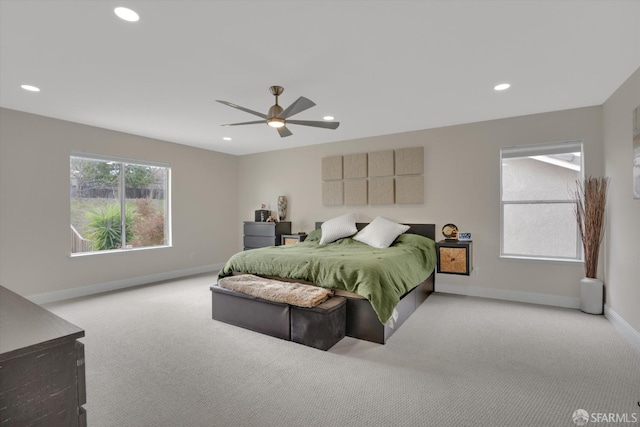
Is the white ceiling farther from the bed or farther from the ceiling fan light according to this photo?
the bed

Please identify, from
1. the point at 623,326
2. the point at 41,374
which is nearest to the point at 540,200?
the point at 623,326

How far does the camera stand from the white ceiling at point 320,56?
2043 millimetres

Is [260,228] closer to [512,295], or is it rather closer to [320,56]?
[320,56]

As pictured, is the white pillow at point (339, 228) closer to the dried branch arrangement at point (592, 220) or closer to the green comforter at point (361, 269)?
the green comforter at point (361, 269)

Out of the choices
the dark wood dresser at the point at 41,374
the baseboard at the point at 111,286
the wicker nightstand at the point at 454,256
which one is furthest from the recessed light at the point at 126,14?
the wicker nightstand at the point at 454,256

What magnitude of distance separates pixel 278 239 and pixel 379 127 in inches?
109

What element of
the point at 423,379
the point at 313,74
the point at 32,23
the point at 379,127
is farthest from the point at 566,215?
the point at 32,23

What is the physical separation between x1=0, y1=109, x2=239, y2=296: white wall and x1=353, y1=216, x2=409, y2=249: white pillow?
11.4 ft

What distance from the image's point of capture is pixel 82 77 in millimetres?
3000

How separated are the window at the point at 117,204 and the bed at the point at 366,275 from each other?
2.44 m

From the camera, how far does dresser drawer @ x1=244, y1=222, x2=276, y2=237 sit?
5.99 meters

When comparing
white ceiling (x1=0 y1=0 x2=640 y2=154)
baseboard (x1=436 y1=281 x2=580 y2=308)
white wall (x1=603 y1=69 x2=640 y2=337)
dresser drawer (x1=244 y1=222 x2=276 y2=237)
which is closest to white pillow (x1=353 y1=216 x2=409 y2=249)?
baseboard (x1=436 y1=281 x2=580 y2=308)

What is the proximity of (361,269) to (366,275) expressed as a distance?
0.33 ft

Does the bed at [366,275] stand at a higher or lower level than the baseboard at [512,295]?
higher
